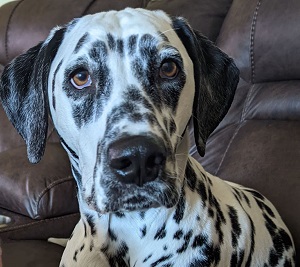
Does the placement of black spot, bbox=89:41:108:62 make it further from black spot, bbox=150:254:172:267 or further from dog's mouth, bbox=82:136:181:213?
black spot, bbox=150:254:172:267

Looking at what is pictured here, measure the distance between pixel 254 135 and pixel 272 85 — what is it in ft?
0.64

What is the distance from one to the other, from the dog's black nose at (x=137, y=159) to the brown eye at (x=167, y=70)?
0.20m

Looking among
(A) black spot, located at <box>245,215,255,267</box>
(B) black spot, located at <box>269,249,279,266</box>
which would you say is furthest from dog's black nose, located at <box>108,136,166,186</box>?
(B) black spot, located at <box>269,249,279,266</box>

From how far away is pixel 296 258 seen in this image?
1.48m

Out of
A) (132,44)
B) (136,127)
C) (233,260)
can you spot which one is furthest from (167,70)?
(233,260)

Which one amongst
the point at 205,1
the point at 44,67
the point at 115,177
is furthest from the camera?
the point at 205,1

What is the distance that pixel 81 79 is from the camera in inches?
42.8

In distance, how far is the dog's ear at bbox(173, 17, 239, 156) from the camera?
46.7 inches

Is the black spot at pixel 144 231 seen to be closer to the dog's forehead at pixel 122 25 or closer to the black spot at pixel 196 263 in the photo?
the black spot at pixel 196 263

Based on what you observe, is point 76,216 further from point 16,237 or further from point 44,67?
point 44,67

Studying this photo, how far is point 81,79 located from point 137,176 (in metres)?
0.26

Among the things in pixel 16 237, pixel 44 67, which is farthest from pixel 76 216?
pixel 44 67

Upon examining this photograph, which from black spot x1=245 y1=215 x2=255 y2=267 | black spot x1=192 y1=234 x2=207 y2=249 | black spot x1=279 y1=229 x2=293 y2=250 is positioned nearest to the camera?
black spot x1=192 y1=234 x2=207 y2=249

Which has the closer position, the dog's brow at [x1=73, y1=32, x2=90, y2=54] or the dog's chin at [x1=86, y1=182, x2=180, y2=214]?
the dog's chin at [x1=86, y1=182, x2=180, y2=214]
